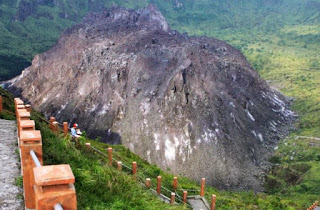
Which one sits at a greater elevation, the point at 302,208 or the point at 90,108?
the point at 90,108

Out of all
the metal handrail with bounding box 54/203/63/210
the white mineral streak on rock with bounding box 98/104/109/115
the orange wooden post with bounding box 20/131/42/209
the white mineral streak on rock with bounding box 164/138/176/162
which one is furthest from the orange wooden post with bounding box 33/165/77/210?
the white mineral streak on rock with bounding box 98/104/109/115

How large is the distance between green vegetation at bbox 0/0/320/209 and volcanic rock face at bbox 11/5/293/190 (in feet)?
11.4

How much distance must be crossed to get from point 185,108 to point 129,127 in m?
6.71

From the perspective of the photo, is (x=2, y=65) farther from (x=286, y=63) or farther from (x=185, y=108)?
(x=286, y=63)

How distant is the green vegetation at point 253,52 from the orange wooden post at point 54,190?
2575mm

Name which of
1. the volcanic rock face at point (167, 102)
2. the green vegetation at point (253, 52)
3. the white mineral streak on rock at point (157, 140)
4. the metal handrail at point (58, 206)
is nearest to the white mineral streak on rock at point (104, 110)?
the volcanic rock face at point (167, 102)

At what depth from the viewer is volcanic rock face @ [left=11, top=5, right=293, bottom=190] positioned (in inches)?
1305

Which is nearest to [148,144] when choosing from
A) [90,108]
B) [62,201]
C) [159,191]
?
[90,108]

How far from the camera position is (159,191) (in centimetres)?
1404

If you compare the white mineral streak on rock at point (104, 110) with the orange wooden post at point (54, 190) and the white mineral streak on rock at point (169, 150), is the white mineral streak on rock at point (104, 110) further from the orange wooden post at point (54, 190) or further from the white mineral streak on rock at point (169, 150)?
the orange wooden post at point (54, 190)

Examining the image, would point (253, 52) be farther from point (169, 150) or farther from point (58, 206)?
point (58, 206)

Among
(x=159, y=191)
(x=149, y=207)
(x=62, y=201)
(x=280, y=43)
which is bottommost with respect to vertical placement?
(x=159, y=191)

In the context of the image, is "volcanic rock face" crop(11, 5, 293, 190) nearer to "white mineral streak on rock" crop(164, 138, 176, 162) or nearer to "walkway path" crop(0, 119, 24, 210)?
"white mineral streak on rock" crop(164, 138, 176, 162)

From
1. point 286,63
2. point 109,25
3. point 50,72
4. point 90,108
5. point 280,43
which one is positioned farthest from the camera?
point 280,43
